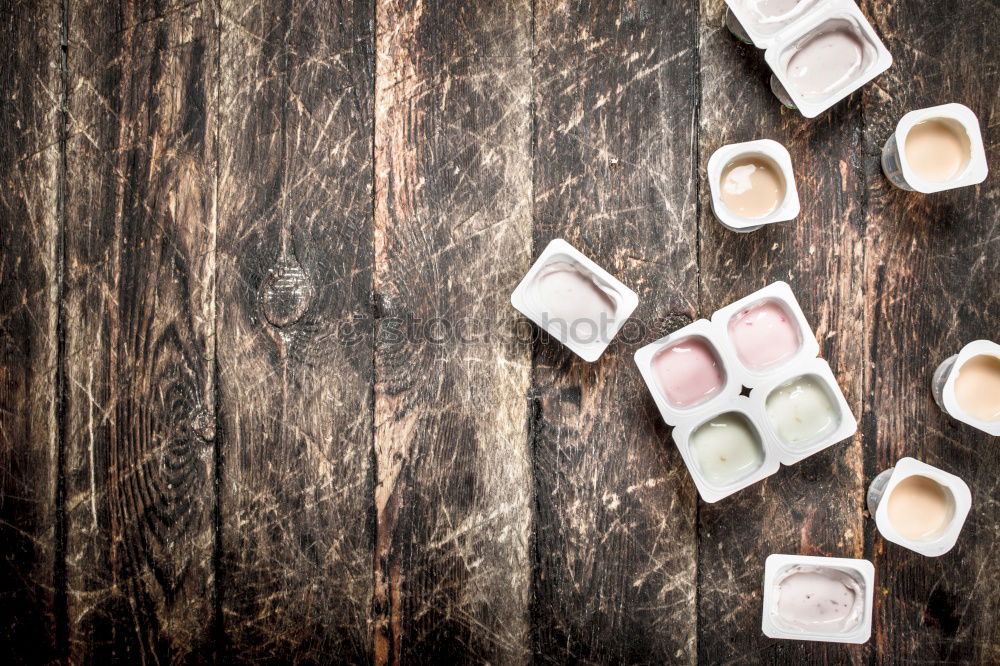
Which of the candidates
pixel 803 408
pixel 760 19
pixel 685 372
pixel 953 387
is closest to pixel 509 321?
pixel 685 372

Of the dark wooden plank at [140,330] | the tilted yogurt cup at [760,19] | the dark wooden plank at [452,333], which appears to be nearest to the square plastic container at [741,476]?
the dark wooden plank at [452,333]

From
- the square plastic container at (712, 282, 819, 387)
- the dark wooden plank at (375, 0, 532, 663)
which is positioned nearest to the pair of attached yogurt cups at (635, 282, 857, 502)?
the square plastic container at (712, 282, 819, 387)

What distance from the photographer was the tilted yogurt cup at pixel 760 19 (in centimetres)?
103

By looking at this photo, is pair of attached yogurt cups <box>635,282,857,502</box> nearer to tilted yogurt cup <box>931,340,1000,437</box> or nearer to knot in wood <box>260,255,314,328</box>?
tilted yogurt cup <box>931,340,1000,437</box>

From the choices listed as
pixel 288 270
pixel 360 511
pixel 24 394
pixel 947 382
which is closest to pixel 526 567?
pixel 360 511

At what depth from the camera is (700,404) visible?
1034 mm

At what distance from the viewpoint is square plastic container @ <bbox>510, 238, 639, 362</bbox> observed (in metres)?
1.01

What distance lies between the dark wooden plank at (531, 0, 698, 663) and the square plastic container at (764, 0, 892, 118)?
0.49 ft

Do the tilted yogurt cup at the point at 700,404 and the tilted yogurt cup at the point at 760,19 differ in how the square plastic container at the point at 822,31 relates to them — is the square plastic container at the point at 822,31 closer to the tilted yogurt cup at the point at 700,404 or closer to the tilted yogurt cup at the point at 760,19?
the tilted yogurt cup at the point at 760,19

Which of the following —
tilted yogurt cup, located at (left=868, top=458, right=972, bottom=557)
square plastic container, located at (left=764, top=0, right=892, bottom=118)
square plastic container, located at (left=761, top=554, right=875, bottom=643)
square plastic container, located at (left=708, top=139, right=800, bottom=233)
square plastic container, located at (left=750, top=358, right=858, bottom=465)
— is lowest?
square plastic container, located at (left=761, top=554, right=875, bottom=643)

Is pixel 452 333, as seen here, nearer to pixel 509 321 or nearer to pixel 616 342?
pixel 509 321

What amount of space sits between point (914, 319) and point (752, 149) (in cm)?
45

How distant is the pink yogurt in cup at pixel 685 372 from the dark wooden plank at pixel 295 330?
533 millimetres

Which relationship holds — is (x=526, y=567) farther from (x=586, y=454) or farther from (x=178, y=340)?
(x=178, y=340)
